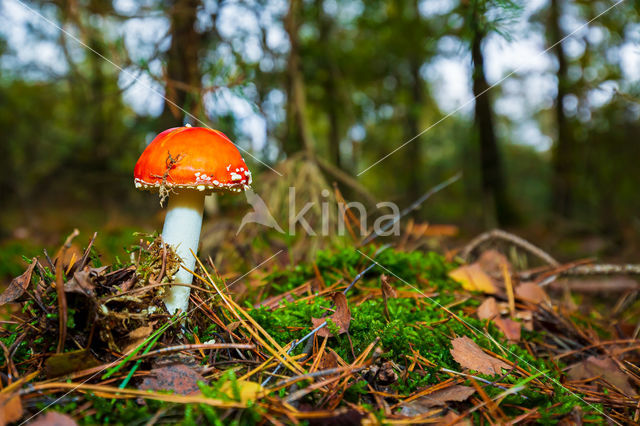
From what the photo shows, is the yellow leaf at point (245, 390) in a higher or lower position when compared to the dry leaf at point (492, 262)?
higher

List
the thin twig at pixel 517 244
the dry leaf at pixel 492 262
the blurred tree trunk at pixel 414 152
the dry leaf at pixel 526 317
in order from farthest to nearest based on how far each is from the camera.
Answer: the blurred tree trunk at pixel 414 152
the dry leaf at pixel 492 262
the thin twig at pixel 517 244
the dry leaf at pixel 526 317

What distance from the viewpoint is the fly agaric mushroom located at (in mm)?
1267

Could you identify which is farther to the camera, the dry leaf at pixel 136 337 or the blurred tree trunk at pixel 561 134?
the blurred tree trunk at pixel 561 134

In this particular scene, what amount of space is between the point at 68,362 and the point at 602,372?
A: 1904 millimetres

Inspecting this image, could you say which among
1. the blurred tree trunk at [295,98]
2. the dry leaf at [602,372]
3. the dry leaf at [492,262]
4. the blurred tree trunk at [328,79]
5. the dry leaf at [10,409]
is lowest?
the dry leaf at [602,372]

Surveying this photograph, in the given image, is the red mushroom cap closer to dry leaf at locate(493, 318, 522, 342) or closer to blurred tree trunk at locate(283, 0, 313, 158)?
dry leaf at locate(493, 318, 522, 342)

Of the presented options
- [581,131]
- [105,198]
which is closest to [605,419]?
[581,131]

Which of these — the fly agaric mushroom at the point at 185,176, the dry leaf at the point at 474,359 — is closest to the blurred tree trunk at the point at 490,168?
Answer: the dry leaf at the point at 474,359

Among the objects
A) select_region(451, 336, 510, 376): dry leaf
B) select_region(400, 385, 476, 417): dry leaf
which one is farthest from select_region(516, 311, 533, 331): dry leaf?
select_region(400, 385, 476, 417): dry leaf

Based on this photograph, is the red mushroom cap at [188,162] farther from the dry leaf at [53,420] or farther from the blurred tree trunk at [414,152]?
the blurred tree trunk at [414,152]

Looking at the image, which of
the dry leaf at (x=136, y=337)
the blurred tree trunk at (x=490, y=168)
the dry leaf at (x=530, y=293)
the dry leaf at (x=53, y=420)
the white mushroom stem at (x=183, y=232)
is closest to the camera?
the dry leaf at (x=53, y=420)

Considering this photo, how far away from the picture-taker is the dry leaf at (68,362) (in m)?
0.94

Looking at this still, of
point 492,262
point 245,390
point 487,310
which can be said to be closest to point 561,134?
point 492,262

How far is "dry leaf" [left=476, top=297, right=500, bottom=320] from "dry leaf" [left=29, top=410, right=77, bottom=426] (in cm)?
156
